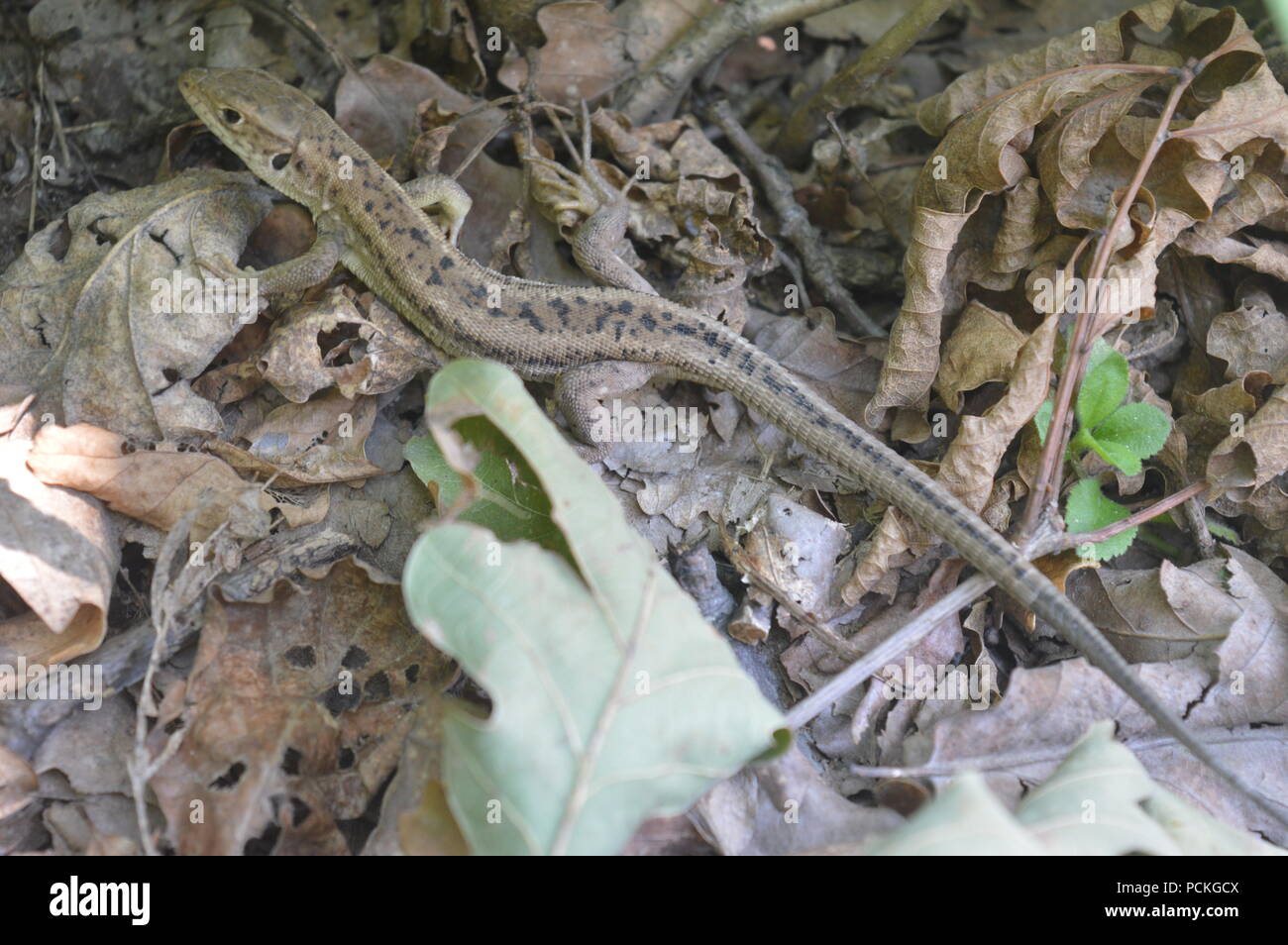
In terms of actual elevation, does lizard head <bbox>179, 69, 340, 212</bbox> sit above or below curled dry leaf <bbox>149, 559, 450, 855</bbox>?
above

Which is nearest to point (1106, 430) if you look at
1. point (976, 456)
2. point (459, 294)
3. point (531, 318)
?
point (976, 456)

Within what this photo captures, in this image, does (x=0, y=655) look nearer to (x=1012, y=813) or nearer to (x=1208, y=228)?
(x=1012, y=813)

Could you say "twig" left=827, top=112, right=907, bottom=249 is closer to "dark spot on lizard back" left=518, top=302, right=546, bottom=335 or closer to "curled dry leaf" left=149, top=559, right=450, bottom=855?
"dark spot on lizard back" left=518, top=302, right=546, bottom=335

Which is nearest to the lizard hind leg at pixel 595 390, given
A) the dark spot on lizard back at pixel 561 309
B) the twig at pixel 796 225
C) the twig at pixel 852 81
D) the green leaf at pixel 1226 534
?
the dark spot on lizard back at pixel 561 309

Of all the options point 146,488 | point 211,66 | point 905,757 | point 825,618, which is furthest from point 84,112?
point 905,757
